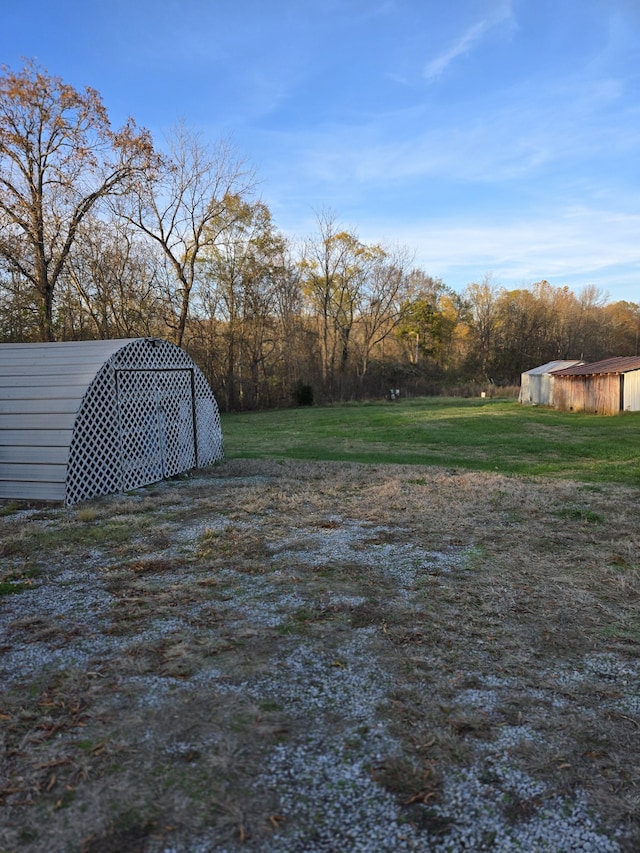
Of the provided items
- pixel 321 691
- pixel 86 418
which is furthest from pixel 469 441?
pixel 321 691

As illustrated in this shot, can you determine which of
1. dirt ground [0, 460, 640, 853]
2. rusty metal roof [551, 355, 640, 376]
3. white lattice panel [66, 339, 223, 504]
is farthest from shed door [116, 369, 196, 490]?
rusty metal roof [551, 355, 640, 376]

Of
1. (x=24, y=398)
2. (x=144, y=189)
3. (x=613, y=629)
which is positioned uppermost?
(x=144, y=189)

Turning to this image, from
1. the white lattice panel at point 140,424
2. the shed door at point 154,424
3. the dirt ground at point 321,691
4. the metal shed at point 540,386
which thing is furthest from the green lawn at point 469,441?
the dirt ground at point 321,691

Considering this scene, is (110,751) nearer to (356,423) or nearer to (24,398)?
(24,398)

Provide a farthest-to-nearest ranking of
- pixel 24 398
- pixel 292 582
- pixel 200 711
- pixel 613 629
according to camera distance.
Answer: pixel 24 398
pixel 292 582
pixel 613 629
pixel 200 711

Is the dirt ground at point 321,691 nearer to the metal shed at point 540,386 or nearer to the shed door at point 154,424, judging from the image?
the shed door at point 154,424

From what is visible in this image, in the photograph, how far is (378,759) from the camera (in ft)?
7.86

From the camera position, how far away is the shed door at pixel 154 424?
8.72 meters

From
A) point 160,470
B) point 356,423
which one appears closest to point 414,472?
point 160,470

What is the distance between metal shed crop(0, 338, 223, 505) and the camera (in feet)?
25.1

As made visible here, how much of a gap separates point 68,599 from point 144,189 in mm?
19139

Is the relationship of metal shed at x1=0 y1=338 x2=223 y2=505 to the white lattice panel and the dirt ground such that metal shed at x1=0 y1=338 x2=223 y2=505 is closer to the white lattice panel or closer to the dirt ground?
the white lattice panel

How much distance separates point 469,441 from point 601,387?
393 inches

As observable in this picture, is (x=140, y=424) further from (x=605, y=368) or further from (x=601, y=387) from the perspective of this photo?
(x=605, y=368)
